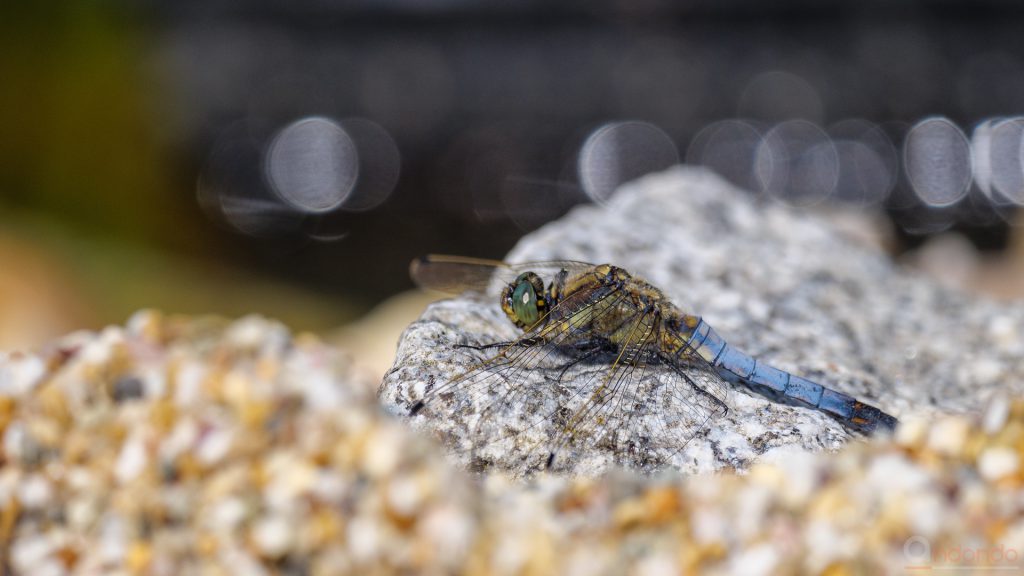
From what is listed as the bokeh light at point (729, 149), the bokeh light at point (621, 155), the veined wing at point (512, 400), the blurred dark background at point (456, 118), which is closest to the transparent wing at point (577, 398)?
the veined wing at point (512, 400)

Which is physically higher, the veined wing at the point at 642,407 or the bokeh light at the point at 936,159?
the veined wing at the point at 642,407

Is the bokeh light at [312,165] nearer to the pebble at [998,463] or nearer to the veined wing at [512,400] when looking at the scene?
the veined wing at [512,400]

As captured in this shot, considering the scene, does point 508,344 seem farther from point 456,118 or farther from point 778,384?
point 456,118

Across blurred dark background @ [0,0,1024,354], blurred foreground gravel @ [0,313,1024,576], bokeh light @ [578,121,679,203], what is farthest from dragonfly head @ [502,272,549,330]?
bokeh light @ [578,121,679,203]

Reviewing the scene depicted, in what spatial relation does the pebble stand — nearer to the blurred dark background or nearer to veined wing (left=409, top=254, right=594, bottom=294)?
A: veined wing (left=409, top=254, right=594, bottom=294)

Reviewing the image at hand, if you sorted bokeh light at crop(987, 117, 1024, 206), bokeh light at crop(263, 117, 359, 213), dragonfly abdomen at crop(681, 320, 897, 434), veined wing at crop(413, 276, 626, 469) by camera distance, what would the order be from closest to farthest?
veined wing at crop(413, 276, 626, 469) → dragonfly abdomen at crop(681, 320, 897, 434) → bokeh light at crop(987, 117, 1024, 206) → bokeh light at crop(263, 117, 359, 213)

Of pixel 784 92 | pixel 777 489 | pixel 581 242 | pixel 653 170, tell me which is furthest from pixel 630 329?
pixel 784 92
